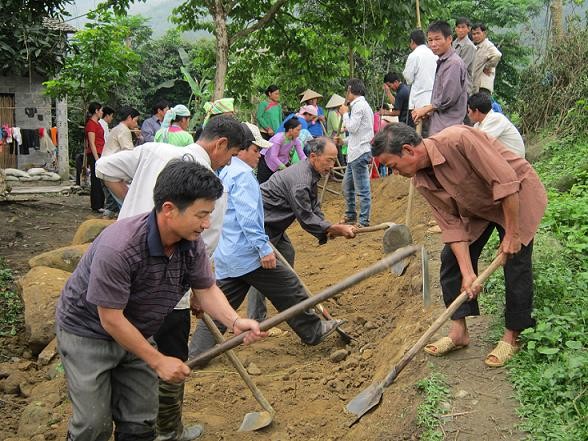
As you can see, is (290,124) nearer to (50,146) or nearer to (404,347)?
(404,347)

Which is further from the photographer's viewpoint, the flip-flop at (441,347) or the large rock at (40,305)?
the large rock at (40,305)

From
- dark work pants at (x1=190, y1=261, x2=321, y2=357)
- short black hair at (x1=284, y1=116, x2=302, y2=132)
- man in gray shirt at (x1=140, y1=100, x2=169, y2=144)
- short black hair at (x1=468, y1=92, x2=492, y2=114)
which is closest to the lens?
dark work pants at (x1=190, y1=261, x2=321, y2=357)

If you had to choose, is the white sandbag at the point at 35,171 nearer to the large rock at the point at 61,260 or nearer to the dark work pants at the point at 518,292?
the large rock at the point at 61,260

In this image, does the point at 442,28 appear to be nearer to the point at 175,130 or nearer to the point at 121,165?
the point at 175,130

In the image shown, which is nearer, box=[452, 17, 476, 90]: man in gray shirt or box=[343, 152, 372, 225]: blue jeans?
box=[452, 17, 476, 90]: man in gray shirt

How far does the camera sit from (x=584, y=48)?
11.1 meters

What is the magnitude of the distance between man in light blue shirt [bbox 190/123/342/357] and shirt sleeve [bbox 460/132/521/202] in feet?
5.44

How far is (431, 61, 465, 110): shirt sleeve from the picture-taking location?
6727 millimetres

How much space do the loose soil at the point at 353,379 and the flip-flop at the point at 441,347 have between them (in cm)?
5

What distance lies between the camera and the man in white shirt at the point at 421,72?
766cm

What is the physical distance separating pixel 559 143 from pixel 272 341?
240 inches

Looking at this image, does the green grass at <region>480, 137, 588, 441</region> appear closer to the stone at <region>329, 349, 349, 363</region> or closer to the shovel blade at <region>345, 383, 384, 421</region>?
the shovel blade at <region>345, 383, 384, 421</region>

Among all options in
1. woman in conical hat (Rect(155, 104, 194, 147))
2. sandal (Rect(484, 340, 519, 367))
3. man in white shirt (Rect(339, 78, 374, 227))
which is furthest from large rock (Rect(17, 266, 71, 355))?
sandal (Rect(484, 340, 519, 367))

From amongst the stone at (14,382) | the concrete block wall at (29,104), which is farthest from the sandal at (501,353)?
the concrete block wall at (29,104)
